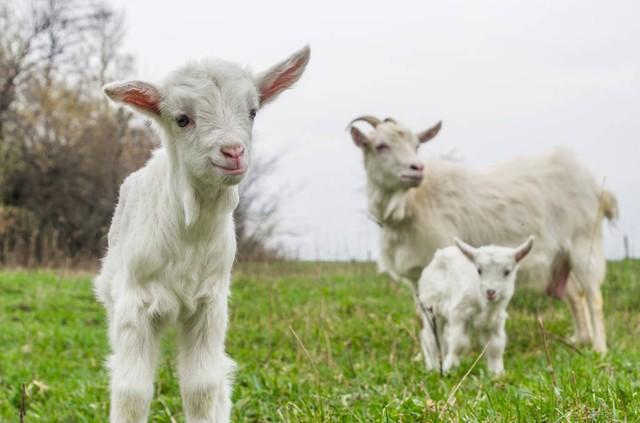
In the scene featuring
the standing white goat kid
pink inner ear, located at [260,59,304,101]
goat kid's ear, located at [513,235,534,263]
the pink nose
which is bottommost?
the standing white goat kid

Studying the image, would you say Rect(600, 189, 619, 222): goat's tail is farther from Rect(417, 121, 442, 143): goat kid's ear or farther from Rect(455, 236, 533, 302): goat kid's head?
Rect(455, 236, 533, 302): goat kid's head

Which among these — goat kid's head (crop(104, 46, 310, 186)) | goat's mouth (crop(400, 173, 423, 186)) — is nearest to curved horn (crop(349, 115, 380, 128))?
goat's mouth (crop(400, 173, 423, 186))

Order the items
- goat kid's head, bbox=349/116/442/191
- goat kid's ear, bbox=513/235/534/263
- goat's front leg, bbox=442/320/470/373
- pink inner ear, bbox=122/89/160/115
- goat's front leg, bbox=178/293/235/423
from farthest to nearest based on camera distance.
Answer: goat kid's head, bbox=349/116/442/191 < goat's front leg, bbox=442/320/470/373 < goat kid's ear, bbox=513/235/534/263 < goat's front leg, bbox=178/293/235/423 < pink inner ear, bbox=122/89/160/115

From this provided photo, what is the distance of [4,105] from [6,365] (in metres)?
20.8

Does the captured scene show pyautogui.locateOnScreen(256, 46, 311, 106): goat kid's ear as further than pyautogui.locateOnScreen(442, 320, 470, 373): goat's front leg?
No

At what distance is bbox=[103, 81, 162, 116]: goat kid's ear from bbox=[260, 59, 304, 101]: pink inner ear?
0.48 m

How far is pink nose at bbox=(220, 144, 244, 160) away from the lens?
3.15 m

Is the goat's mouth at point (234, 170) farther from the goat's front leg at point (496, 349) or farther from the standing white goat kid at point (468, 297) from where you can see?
the goat's front leg at point (496, 349)

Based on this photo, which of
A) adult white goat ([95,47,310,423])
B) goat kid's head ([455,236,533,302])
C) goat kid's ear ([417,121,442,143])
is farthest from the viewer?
goat kid's ear ([417,121,442,143])

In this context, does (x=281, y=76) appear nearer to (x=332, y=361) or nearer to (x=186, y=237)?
(x=186, y=237)

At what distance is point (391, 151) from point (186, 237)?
5.18 meters

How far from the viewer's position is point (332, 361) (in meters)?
6.68

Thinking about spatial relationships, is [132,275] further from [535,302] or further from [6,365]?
[535,302]

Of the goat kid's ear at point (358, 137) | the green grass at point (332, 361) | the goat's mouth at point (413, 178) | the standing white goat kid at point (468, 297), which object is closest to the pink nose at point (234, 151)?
the green grass at point (332, 361)
